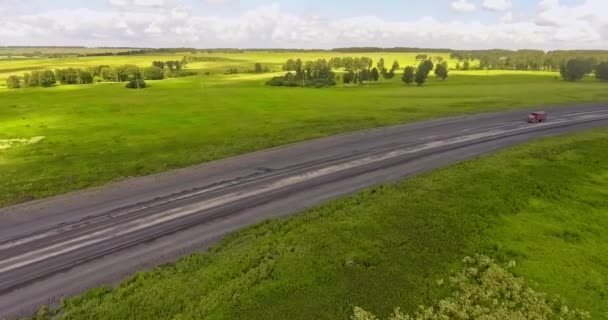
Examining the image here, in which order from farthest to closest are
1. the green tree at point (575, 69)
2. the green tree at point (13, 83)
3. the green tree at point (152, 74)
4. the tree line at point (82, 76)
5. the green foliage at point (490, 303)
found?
the green tree at point (152, 74) < the tree line at point (82, 76) < the green tree at point (13, 83) < the green tree at point (575, 69) < the green foliage at point (490, 303)

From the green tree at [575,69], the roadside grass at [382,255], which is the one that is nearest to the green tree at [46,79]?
the roadside grass at [382,255]

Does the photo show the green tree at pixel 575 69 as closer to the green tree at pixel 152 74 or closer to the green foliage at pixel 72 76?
the green tree at pixel 152 74

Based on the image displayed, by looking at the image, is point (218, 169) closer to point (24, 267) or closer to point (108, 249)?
point (108, 249)

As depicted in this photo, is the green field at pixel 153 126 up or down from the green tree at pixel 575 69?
down

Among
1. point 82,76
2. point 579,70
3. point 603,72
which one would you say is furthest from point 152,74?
point 603,72

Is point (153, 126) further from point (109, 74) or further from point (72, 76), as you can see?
point (109, 74)

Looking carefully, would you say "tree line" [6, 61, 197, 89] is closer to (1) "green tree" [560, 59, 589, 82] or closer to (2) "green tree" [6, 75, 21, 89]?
(2) "green tree" [6, 75, 21, 89]
